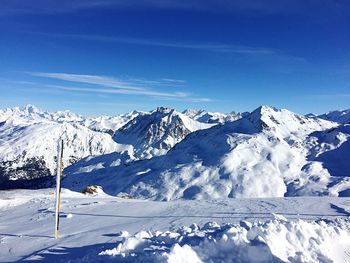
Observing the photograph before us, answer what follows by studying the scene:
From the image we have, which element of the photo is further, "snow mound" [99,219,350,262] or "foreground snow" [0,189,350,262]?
"foreground snow" [0,189,350,262]

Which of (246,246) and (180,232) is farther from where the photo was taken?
(180,232)

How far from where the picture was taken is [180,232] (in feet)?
47.4

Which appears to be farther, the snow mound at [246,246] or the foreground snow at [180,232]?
the foreground snow at [180,232]

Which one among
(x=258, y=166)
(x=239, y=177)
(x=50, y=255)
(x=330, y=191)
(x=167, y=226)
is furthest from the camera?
(x=258, y=166)

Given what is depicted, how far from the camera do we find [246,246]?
1163 centimetres

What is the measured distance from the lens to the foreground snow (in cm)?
1156

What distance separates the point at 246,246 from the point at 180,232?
3.45 m

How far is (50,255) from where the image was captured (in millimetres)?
12852

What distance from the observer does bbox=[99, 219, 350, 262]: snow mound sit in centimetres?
1120

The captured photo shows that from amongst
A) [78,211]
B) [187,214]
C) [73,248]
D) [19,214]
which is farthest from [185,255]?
[19,214]

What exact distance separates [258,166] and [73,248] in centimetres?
18461

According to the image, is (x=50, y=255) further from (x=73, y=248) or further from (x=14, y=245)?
(x=14, y=245)

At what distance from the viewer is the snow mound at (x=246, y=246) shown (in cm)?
1120

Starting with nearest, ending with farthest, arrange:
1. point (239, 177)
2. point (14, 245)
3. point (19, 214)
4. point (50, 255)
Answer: point (50, 255), point (14, 245), point (19, 214), point (239, 177)
